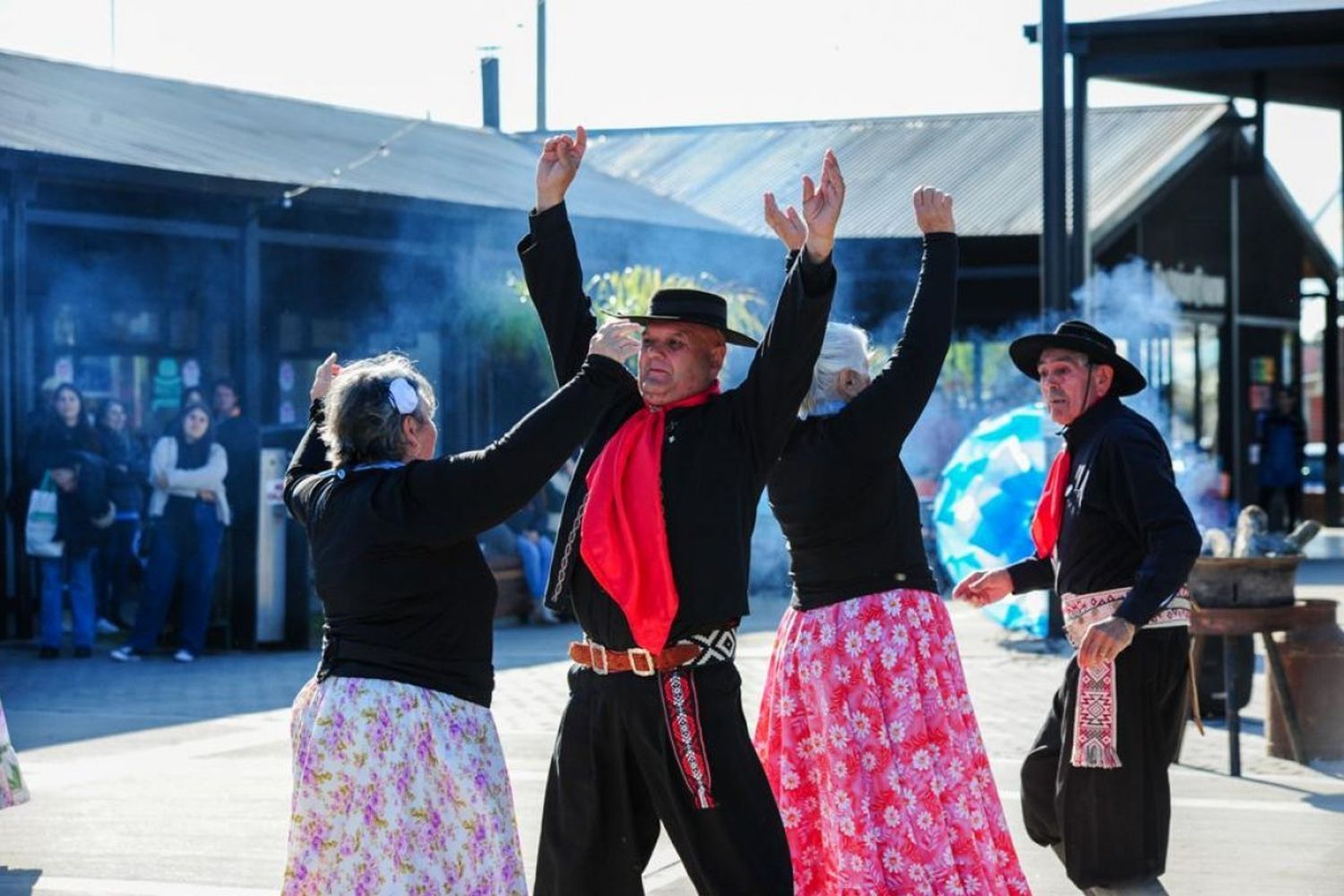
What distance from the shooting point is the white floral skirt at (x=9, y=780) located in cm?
683

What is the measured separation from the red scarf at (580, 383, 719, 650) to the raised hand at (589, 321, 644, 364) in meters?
0.26

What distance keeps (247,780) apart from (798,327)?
482 cm

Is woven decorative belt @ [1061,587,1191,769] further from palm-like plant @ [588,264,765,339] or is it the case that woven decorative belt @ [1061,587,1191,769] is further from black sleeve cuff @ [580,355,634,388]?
palm-like plant @ [588,264,765,339]

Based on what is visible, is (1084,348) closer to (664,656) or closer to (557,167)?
(557,167)

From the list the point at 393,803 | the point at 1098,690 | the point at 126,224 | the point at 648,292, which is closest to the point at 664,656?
the point at 393,803

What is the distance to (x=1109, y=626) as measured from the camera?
17.1ft

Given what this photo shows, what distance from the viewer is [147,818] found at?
7.82 m

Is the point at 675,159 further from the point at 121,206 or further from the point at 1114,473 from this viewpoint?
the point at 1114,473

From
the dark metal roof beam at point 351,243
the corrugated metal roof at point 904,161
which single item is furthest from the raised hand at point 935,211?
the corrugated metal roof at point 904,161

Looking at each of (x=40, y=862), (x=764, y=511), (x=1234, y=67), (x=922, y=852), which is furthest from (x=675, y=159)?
(x=922, y=852)

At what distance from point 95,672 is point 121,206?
178 inches

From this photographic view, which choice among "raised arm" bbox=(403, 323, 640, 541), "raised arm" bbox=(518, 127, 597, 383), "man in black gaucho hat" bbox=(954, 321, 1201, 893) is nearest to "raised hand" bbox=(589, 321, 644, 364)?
"raised arm" bbox=(403, 323, 640, 541)

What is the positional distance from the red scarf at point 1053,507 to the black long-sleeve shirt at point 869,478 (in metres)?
0.46

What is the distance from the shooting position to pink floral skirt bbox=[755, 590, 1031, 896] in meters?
5.19
